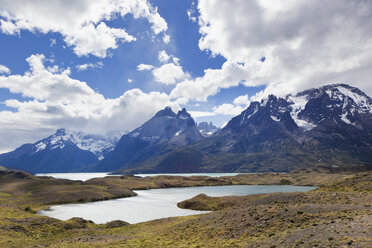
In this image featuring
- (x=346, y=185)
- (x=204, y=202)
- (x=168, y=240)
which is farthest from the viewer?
(x=204, y=202)

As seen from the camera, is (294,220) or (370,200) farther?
(370,200)

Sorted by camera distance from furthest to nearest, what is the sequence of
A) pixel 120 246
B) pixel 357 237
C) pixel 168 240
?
pixel 168 240, pixel 120 246, pixel 357 237

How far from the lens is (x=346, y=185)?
75.9 meters

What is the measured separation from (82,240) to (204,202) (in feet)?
196

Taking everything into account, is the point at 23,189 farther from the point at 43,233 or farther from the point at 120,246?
the point at 120,246

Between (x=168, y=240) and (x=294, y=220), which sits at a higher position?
(x=294, y=220)

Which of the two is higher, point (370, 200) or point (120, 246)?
point (370, 200)

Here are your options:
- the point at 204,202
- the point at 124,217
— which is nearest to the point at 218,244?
the point at 124,217

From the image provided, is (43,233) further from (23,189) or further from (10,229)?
(23,189)

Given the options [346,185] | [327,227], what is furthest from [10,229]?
[346,185]

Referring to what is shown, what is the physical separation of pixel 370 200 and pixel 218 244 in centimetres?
3038

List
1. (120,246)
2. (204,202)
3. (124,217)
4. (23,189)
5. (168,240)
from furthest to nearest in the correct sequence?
(23,189)
(204,202)
(124,217)
(168,240)
(120,246)

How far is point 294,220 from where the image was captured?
36.2 m

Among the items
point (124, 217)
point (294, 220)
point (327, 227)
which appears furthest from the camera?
point (124, 217)
